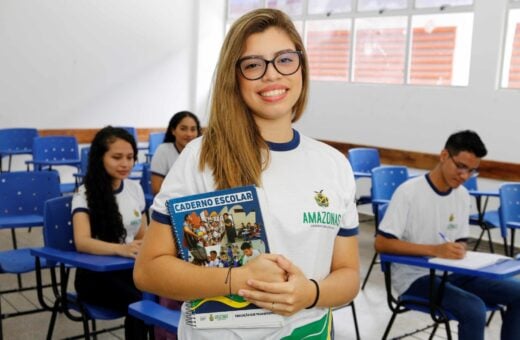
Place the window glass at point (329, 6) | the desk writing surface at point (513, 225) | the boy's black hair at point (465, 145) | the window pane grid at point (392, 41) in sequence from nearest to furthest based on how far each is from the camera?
1. the boy's black hair at point (465, 145)
2. the desk writing surface at point (513, 225)
3. the window pane grid at point (392, 41)
4. the window glass at point (329, 6)

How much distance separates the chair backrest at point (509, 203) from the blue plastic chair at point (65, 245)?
110 inches

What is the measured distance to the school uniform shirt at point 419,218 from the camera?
9.07ft

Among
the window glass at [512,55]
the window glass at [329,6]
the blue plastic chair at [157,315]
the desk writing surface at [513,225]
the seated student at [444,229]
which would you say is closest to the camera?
the blue plastic chair at [157,315]

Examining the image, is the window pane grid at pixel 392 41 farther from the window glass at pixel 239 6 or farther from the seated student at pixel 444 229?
the seated student at pixel 444 229

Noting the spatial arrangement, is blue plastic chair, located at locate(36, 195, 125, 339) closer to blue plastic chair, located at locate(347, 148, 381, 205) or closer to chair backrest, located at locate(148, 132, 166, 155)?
blue plastic chair, located at locate(347, 148, 381, 205)

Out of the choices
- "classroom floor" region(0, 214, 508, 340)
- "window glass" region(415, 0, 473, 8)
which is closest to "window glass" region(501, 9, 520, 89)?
"window glass" region(415, 0, 473, 8)

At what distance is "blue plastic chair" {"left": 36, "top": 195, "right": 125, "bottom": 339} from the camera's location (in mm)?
2469

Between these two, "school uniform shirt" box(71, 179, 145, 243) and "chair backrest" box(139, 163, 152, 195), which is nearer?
"school uniform shirt" box(71, 179, 145, 243)

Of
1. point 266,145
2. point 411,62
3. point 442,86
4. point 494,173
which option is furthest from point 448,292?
point 411,62

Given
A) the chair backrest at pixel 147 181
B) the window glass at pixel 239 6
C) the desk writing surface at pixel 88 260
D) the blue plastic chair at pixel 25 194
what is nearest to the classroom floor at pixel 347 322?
the blue plastic chair at pixel 25 194

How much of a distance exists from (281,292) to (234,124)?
0.35 m

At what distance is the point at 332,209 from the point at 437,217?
1.77m

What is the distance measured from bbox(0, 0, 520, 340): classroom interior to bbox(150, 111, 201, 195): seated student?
2.12 ft

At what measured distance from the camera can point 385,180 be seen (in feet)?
14.6
